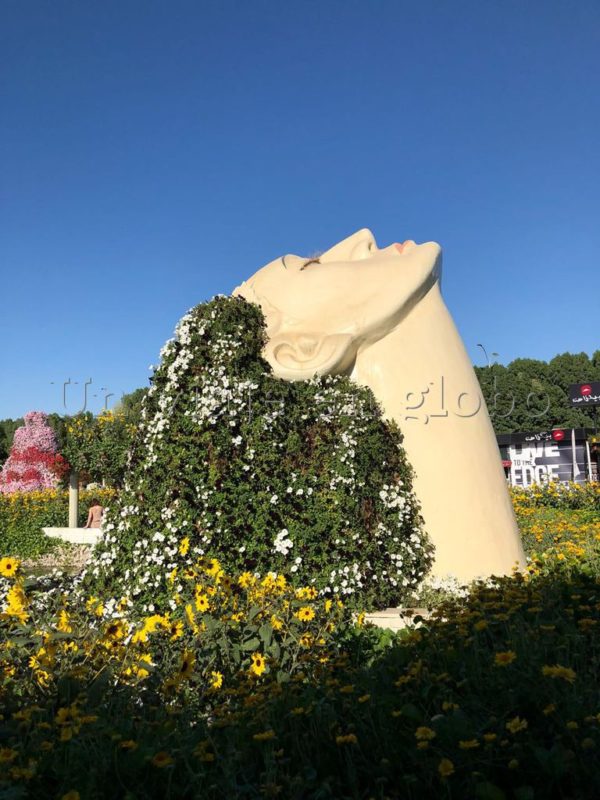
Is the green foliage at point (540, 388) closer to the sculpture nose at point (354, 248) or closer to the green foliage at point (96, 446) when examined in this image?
the green foliage at point (96, 446)

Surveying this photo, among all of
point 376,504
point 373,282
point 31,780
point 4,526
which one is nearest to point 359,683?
point 31,780

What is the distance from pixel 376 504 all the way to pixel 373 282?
183 centimetres

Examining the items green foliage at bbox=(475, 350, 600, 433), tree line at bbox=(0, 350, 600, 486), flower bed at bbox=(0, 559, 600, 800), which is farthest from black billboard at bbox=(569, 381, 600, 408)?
flower bed at bbox=(0, 559, 600, 800)

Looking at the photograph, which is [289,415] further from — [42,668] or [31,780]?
[31,780]

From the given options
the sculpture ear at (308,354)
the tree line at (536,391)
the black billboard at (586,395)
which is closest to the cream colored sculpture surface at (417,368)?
the sculpture ear at (308,354)

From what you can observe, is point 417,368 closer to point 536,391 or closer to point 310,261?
point 310,261

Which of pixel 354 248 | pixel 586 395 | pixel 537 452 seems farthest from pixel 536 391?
pixel 354 248

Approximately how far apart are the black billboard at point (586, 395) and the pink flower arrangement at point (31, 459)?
18692mm

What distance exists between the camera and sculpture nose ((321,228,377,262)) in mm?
5867

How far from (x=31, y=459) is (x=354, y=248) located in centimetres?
2050

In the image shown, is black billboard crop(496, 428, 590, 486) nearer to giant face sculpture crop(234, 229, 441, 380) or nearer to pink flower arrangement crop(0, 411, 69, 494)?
pink flower arrangement crop(0, 411, 69, 494)

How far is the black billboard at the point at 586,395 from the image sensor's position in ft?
74.8

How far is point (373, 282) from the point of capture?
5.29m

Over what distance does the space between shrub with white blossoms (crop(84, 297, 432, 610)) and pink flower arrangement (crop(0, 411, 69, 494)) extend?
18.9 m
